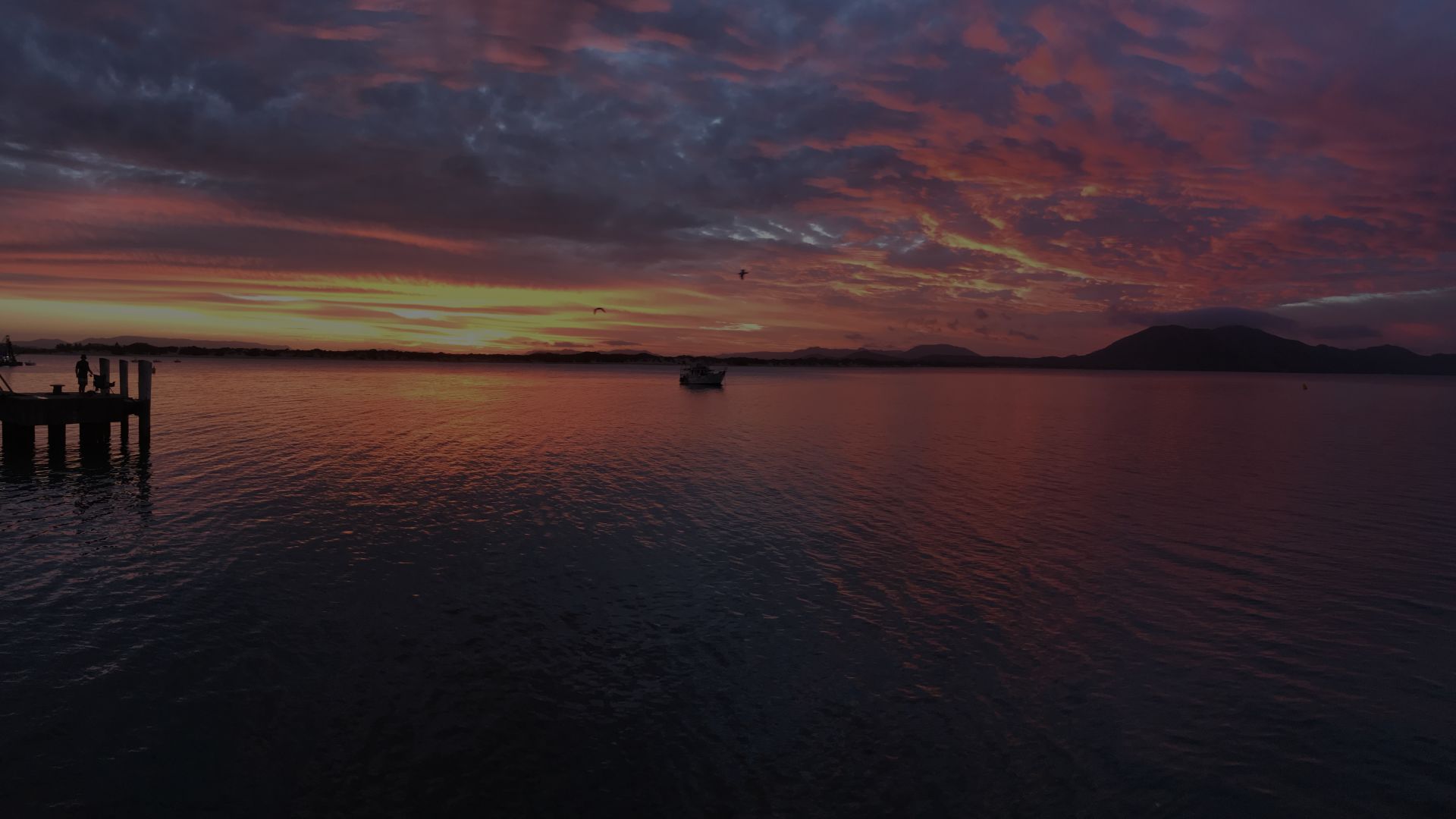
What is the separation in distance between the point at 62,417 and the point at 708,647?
39.6 m

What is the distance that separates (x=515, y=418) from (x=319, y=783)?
5981 cm

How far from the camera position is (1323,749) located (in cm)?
1231

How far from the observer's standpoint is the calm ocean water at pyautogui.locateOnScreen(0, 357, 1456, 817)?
36.2 feet

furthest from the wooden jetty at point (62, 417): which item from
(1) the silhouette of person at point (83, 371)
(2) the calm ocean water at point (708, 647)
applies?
(1) the silhouette of person at point (83, 371)

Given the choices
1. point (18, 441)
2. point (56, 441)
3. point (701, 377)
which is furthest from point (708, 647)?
point (701, 377)

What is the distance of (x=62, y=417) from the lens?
3666 cm

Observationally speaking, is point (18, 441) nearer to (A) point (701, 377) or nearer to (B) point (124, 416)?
(B) point (124, 416)

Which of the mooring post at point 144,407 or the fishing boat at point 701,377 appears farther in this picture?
the fishing boat at point 701,377

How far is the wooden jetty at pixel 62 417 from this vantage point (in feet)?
117

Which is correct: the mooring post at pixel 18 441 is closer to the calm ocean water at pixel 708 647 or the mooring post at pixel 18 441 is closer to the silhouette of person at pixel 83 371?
Answer: the calm ocean water at pixel 708 647

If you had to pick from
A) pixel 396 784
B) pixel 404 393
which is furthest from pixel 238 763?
pixel 404 393

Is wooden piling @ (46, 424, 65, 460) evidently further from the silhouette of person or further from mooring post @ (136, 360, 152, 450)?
the silhouette of person

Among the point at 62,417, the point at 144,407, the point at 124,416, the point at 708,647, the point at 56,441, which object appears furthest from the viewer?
the point at 144,407

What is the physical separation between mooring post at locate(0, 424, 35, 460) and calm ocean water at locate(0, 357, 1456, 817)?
3.09 metres
